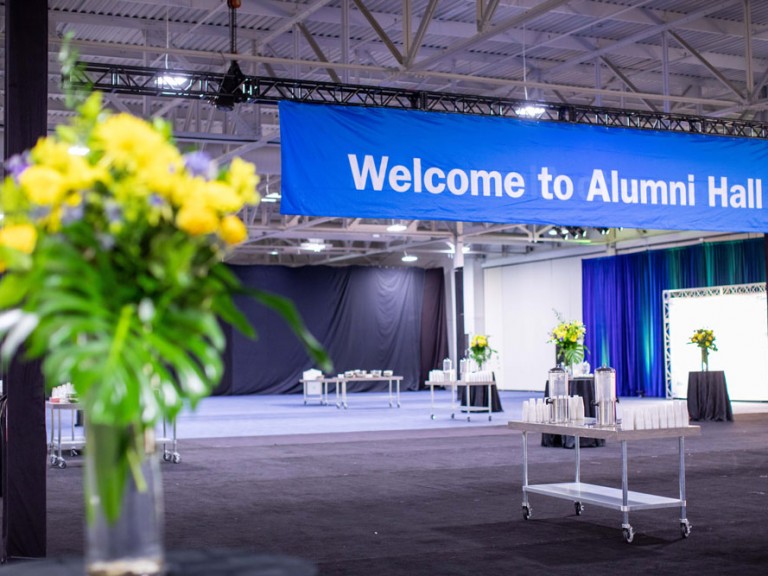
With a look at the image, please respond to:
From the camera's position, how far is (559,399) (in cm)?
621

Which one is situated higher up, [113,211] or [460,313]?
[460,313]

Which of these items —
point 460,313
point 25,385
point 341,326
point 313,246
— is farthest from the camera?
point 341,326

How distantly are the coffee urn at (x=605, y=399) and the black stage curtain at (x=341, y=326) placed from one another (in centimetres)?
1985

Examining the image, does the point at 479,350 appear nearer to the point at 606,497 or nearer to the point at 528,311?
the point at 606,497

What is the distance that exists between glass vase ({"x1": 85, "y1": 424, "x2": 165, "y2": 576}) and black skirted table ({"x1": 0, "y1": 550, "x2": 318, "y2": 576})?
0.35m

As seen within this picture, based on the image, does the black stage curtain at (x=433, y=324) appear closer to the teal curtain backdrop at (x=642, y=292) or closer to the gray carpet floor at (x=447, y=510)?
the teal curtain backdrop at (x=642, y=292)

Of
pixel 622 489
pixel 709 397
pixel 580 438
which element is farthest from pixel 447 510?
pixel 709 397

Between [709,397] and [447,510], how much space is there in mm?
9415

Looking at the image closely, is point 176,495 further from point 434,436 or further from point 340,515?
point 434,436

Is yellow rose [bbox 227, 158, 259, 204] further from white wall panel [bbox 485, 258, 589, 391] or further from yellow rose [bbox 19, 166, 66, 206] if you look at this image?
white wall panel [bbox 485, 258, 589, 391]

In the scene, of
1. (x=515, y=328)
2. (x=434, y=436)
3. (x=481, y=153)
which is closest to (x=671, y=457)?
(x=434, y=436)

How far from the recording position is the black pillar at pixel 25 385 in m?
4.71

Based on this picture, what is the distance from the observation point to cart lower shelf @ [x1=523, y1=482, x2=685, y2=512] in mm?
5633

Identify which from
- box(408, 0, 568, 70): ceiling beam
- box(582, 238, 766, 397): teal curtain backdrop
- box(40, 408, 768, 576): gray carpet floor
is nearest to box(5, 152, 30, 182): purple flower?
box(40, 408, 768, 576): gray carpet floor
